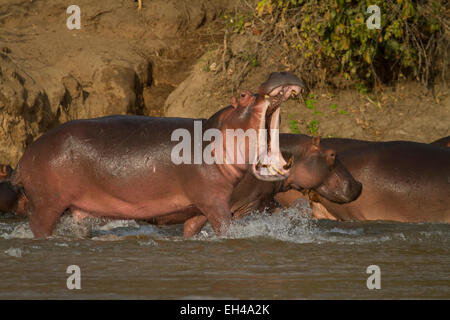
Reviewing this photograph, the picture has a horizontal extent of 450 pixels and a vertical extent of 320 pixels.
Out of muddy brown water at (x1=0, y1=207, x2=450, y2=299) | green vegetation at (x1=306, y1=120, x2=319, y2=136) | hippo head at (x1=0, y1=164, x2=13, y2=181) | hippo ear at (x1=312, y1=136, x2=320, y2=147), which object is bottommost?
muddy brown water at (x1=0, y1=207, x2=450, y2=299)

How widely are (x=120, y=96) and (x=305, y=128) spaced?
252cm

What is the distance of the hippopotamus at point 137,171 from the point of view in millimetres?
4734

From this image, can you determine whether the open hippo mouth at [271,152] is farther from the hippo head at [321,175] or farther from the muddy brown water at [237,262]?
the hippo head at [321,175]

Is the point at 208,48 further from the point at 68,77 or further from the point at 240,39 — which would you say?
the point at 68,77

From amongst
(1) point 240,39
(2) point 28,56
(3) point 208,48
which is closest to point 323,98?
(1) point 240,39

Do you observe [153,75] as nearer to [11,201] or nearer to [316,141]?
[11,201]

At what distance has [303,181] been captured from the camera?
5.73 metres

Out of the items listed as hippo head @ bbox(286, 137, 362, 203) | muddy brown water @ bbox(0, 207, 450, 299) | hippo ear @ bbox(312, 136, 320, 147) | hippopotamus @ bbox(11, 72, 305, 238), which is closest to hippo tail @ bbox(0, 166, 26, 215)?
muddy brown water @ bbox(0, 207, 450, 299)

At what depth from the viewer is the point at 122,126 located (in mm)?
5043

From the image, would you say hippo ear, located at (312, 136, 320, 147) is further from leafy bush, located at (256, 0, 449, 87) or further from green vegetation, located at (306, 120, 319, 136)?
green vegetation, located at (306, 120, 319, 136)

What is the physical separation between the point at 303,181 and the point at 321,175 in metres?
A: 0.14

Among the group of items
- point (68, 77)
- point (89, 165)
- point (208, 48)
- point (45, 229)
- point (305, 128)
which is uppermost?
point (208, 48)

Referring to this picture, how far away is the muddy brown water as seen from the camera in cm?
358

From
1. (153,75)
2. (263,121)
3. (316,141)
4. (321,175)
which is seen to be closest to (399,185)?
(321,175)
